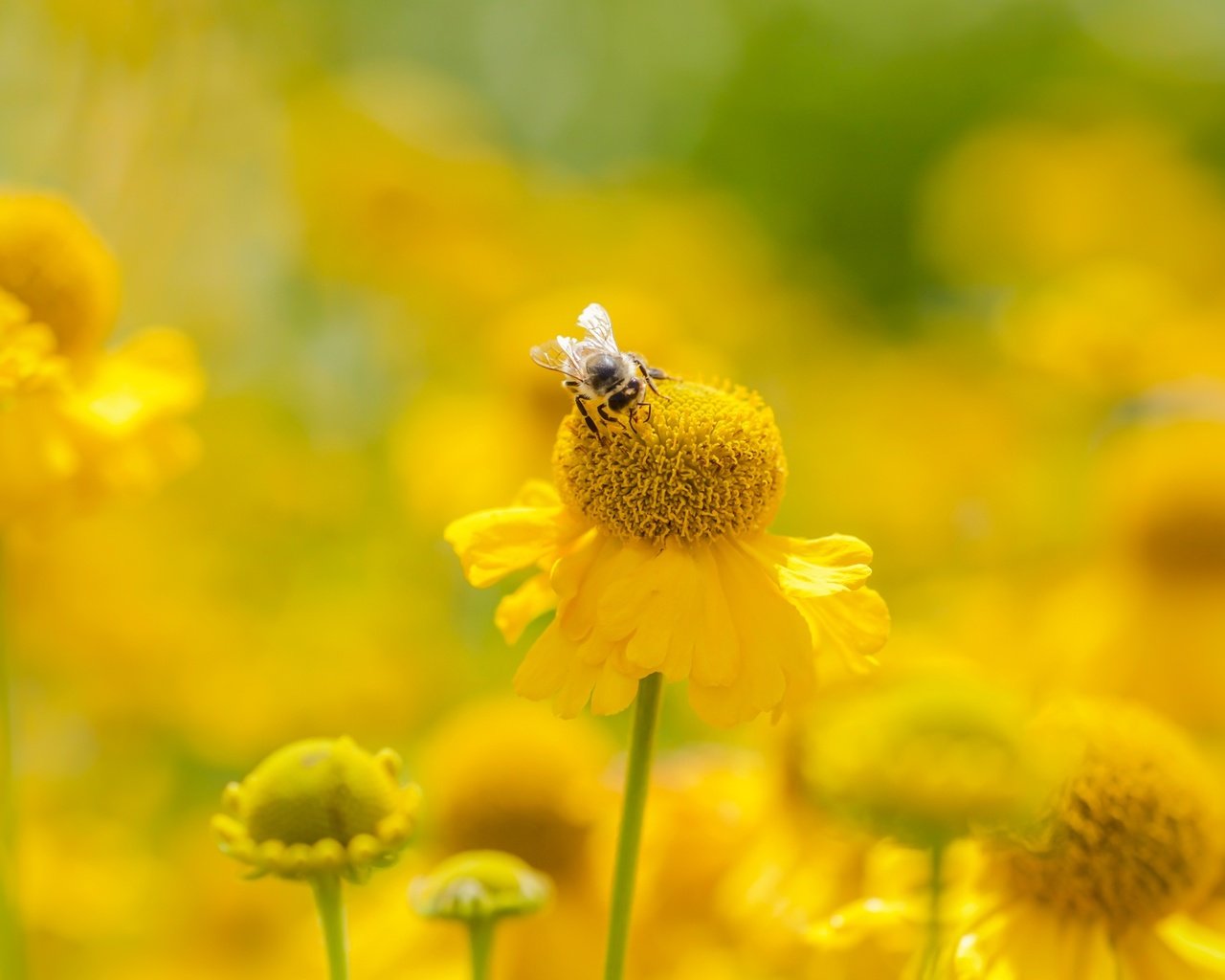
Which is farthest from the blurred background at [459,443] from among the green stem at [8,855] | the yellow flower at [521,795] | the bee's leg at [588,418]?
the bee's leg at [588,418]

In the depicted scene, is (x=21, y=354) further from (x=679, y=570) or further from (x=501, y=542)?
(x=679, y=570)

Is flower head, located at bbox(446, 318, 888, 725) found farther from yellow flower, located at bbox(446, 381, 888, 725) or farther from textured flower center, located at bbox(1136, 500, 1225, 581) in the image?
textured flower center, located at bbox(1136, 500, 1225, 581)

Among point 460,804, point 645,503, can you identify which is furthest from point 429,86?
point 645,503

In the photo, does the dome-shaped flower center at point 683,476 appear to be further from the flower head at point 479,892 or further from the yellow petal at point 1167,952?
the yellow petal at point 1167,952

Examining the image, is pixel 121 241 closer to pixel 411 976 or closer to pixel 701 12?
pixel 411 976

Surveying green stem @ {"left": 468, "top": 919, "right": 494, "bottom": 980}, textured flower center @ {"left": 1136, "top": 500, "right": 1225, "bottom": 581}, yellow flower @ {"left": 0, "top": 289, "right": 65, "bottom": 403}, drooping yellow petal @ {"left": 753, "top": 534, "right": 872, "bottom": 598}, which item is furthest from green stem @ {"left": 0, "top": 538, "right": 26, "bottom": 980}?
textured flower center @ {"left": 1136, "top": 500, "right": 1225, "bottom": 581}

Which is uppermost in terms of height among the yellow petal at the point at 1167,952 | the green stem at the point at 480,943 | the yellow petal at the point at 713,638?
the yellow petal at the point at 713,638
